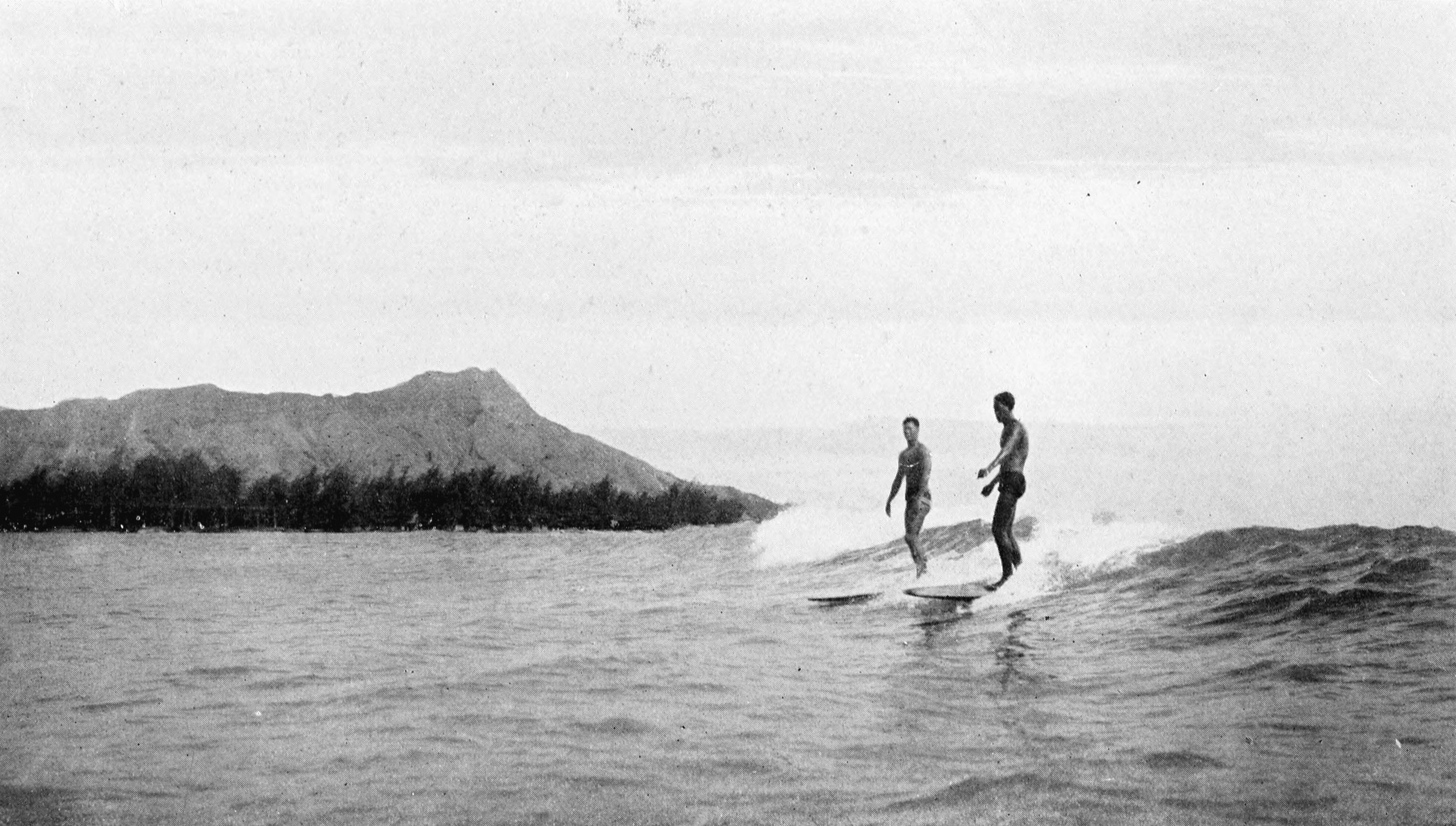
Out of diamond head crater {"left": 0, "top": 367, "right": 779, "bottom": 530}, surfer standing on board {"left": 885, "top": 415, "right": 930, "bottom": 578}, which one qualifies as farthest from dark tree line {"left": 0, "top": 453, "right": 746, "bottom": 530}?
surfer standing on board {"left": 885, "top": 415, "right": 930, "bottom": 578}

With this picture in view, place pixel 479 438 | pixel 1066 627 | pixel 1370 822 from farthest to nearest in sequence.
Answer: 1. pixel 479 438
2. pixel 1066 627
3. pixel 1370 822

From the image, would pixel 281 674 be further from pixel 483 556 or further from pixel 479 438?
pixel 479 438

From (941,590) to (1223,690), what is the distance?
5.16 m

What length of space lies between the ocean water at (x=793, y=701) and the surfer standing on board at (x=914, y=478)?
101 centimetres

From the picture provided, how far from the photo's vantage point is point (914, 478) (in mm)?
14531

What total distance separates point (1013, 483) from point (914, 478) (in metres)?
2.04

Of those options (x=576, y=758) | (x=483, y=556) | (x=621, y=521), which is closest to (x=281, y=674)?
(x=576, y=758)

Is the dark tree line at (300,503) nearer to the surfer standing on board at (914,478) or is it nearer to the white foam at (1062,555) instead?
the white foam at (1062,555)

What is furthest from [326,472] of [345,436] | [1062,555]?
[1062,555]

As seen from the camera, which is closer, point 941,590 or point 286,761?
point 286,761

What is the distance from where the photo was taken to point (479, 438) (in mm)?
140875

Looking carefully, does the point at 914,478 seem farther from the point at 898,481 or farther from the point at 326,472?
the point at 326,472

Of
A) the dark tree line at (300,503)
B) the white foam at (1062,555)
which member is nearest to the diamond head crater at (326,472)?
the dark tree line at (300,503)

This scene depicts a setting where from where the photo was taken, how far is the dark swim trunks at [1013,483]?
12.6 meters
